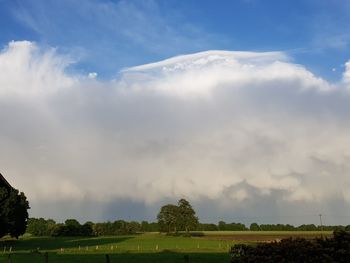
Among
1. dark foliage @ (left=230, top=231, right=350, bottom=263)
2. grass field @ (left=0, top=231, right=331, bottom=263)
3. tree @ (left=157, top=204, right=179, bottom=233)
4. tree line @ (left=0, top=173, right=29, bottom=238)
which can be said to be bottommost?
dark foliage @ (left=230, top=231, right=350, bottom=263)

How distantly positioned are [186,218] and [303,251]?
159137 mm

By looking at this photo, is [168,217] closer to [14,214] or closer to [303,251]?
[14,214]

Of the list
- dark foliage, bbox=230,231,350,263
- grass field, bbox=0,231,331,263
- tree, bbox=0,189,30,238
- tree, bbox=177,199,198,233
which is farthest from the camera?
tree, bbox=177,199,198,233

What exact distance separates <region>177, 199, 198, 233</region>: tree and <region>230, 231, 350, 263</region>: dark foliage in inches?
6195

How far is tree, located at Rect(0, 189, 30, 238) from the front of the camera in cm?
9438

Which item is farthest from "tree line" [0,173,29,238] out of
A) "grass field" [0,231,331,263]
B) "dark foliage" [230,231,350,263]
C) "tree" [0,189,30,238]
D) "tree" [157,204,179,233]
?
"dark foliage" [230,231,350,263]

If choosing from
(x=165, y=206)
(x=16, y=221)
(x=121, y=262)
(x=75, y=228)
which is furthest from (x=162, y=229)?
(x=121, y=262)

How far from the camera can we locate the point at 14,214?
3944 inches

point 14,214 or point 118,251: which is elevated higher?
point 14,214

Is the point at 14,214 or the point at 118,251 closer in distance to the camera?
the point at 118,251

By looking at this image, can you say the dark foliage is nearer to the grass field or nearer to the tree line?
the grass field

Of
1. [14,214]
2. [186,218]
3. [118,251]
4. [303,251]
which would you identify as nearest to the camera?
[303,251]

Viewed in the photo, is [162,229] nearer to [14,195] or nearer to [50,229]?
[50,229]

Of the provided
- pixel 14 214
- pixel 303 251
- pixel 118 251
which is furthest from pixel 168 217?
pixel 303 251
